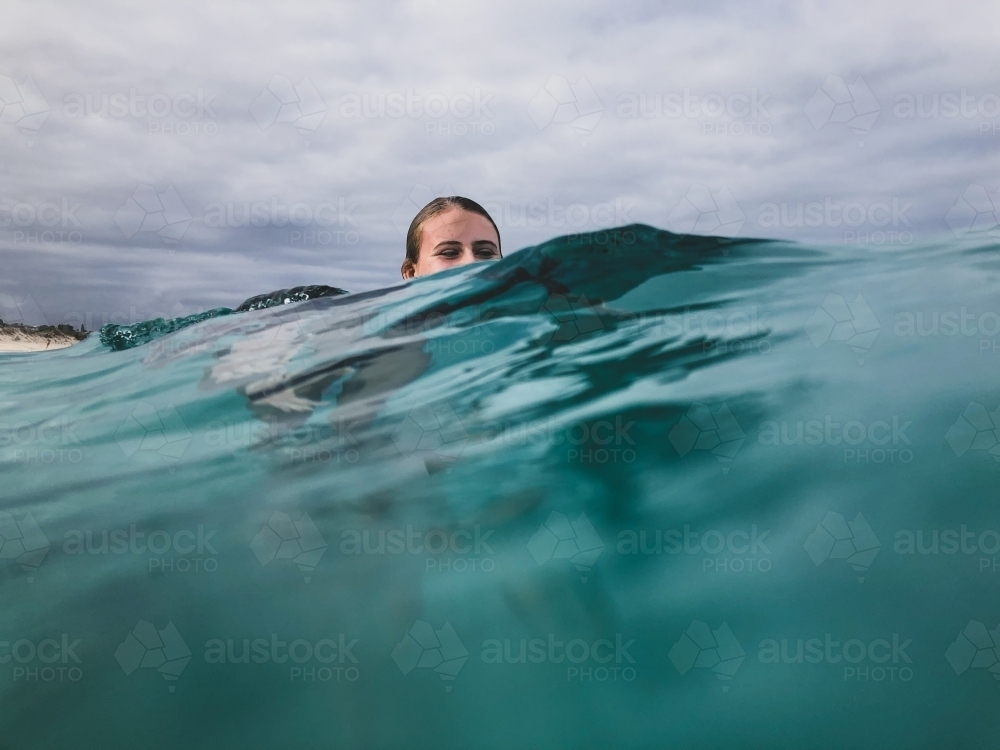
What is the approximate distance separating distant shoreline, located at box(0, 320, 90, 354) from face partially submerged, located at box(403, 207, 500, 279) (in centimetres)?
591

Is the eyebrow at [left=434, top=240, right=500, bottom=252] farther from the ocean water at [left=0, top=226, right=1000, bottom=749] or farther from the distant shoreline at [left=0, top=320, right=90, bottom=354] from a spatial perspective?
the distant shoreline at [left=0, top=320, right=90, bottom=354]

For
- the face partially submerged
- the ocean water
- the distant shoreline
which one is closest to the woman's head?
the face partially submerged

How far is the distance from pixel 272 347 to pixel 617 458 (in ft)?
10.0

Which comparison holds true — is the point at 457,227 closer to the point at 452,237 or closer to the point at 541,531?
the point at 452,237

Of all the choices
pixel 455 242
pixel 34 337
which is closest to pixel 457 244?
pixel 455 242

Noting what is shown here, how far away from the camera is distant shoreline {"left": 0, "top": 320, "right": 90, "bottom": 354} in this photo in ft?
31.2

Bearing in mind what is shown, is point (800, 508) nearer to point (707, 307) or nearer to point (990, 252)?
point (707, 307)

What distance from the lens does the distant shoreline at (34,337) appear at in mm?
9516

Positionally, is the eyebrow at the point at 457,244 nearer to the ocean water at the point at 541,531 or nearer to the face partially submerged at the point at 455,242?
the face partially submerged at the point at 455,242

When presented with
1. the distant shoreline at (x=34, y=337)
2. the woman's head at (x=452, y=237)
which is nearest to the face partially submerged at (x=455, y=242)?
the woman's head at (x=452, y=237)

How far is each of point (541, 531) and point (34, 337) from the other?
1018cm

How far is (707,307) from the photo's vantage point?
5.14m

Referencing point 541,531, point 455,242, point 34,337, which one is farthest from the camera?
point 34,337

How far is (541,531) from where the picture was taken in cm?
317
